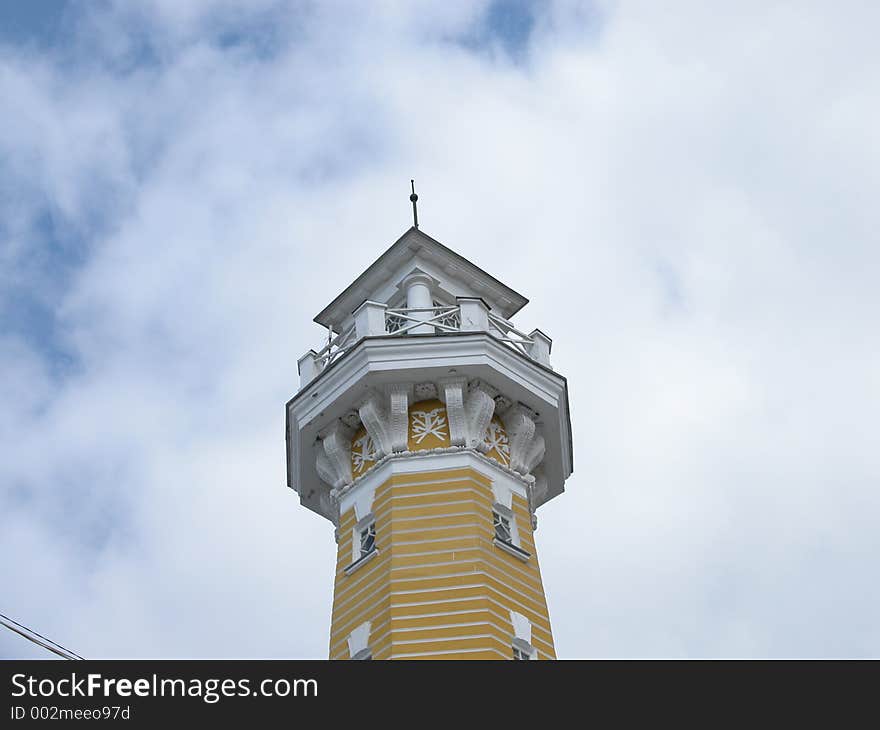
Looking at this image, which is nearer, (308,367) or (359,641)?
(359,641)

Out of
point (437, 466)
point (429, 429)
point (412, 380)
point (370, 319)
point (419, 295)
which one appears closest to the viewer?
point (437, 466)

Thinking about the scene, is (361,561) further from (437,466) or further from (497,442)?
(497,442)

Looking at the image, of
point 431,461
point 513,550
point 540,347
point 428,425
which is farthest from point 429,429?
point 540,347

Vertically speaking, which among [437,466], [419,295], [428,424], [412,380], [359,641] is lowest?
[359,641]

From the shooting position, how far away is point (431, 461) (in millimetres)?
23797

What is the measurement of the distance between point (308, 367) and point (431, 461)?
13.0ft

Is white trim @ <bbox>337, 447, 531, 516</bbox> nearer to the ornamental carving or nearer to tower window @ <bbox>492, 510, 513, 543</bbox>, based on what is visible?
the ornamental carving

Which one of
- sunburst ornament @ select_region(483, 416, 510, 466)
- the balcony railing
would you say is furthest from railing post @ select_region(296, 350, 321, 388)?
sunburst ornament @ select_region(483, 416, 510, 466)

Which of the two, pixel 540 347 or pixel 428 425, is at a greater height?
pixel 540 347

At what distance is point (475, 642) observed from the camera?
20.9 meters

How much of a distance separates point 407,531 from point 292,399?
4.42 m

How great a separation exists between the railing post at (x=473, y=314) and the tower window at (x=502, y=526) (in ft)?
11.9
